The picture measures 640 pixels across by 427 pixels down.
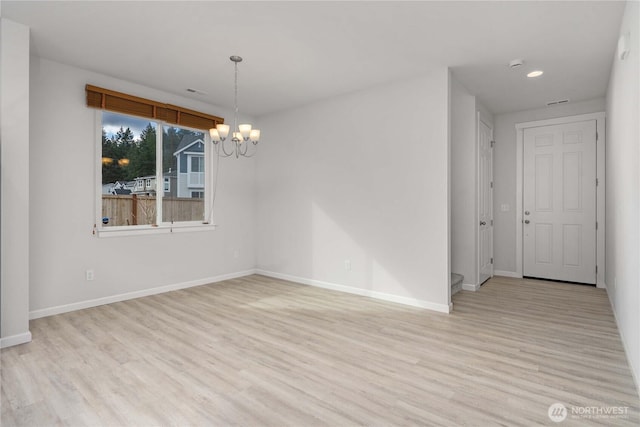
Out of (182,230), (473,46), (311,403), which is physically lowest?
(311,403)

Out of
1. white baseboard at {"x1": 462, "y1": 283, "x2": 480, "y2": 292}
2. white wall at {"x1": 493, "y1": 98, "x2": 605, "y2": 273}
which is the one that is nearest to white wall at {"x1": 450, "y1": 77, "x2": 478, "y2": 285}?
white baseboard at {"x1": 462, "y1": 283, "x2": 480, "y2": 292}

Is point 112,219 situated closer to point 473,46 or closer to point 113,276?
point 113,276

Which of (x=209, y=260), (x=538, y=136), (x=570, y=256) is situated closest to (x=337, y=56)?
(x=209, y=260)

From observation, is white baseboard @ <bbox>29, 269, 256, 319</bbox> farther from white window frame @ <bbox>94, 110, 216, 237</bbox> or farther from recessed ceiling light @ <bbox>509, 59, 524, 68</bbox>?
recessed ceiling light @ <bbox>509, 59, 524, 68</bbox>

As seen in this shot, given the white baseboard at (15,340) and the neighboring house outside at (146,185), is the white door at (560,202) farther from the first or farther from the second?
the white baseboard at (15,340)

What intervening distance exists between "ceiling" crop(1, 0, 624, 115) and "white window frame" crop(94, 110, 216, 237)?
28.7 inches

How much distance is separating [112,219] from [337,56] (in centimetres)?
330

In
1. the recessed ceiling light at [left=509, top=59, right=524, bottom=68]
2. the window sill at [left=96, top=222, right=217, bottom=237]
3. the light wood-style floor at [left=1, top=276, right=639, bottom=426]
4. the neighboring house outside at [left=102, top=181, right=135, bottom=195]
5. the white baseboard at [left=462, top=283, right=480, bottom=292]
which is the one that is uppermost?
the recessed ceiling light at [left=509, top=59, right=524, bottom=68]

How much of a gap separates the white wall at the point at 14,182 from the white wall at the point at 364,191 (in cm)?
318

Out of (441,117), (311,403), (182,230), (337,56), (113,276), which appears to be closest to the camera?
(311,403)

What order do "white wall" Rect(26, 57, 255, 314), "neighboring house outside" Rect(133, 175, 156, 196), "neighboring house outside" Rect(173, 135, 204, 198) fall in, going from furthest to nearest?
"neighboring house outside" Rect(173, 135, 204, 198) < "neighboring house outside" Rect(133, 175, 156, 196) < "white wall" Rect(26, 57, 255, 314)

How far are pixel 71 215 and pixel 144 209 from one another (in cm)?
86

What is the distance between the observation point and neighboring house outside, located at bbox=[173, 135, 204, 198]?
4910 mm

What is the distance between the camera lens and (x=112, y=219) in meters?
4.17
